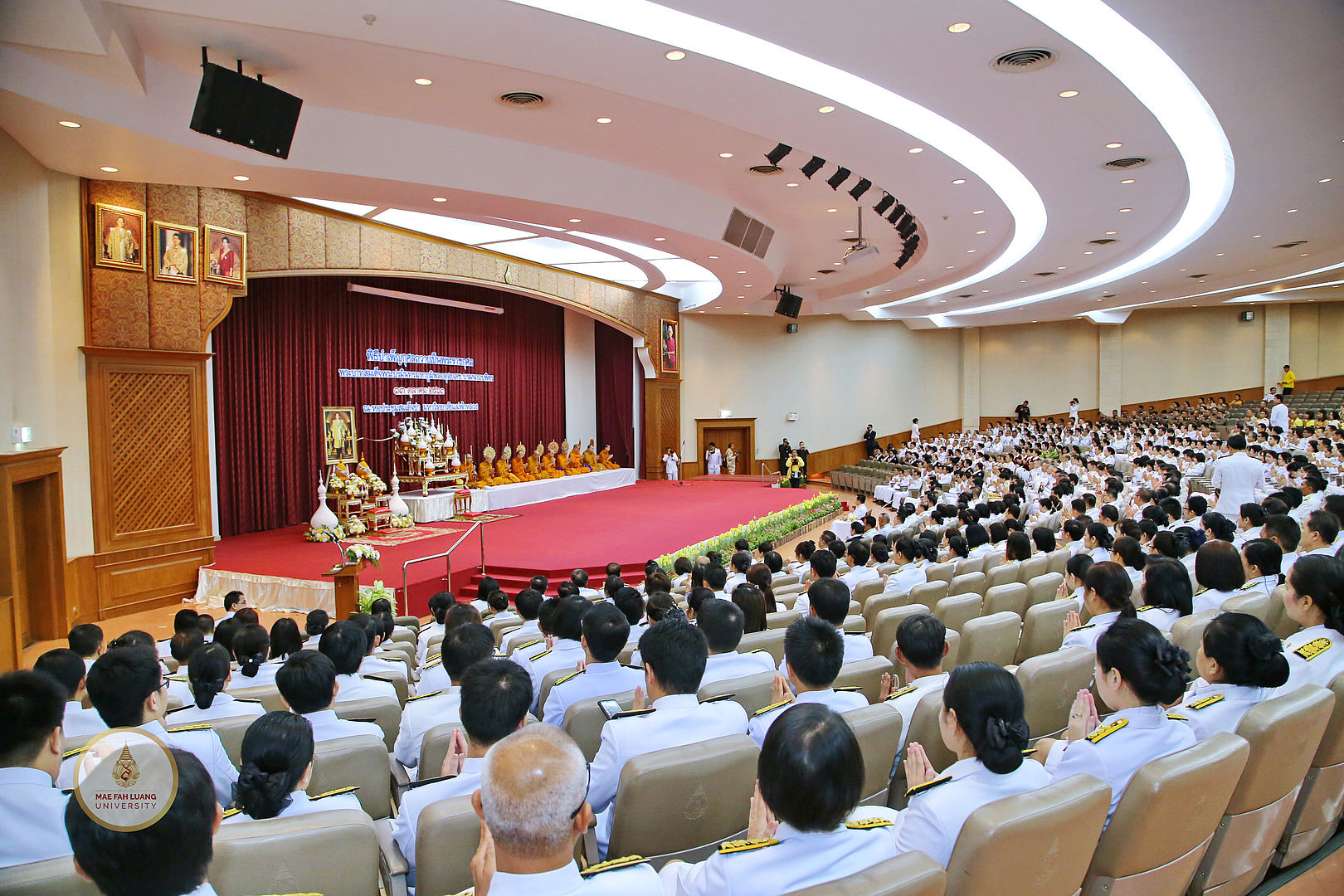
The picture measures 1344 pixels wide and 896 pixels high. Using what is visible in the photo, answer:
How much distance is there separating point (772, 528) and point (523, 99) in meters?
7.67

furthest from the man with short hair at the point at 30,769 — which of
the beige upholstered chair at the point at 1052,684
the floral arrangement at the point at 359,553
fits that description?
the floral arrangement at the point at 359,553

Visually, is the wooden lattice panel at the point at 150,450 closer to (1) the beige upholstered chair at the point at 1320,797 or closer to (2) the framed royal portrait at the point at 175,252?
(2) the framed royal portrait at the point at 175,252

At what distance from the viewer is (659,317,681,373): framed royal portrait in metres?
18.9

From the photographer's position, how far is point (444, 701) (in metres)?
2.93

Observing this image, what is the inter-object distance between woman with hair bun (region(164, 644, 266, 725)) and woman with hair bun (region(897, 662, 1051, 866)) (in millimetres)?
2411

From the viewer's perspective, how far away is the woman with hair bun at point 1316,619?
261 centimetres

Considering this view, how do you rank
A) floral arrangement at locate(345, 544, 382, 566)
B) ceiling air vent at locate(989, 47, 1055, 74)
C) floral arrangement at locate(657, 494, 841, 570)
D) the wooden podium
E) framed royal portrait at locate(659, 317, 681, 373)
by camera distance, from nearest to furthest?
ceiling air vent at locate(989, 47, 1055, 74)
the wooden podium
floral arrangement at locate(345, 544, 382, 566)
floral arrangement at locate(657, 494, 841, 570)
framed royal portrait at locate(659, 317, 681, 373)

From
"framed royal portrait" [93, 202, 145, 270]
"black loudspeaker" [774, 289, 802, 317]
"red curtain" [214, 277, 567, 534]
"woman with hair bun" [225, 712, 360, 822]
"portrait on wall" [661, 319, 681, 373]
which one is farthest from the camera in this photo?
"portrait on wall" [661, 319, 681, 373]

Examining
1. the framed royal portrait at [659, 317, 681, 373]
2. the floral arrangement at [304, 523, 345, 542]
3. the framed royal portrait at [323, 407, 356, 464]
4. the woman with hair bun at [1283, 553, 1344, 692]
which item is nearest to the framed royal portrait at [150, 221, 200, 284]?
the floral arrangement at [304, 523, 345, 542]

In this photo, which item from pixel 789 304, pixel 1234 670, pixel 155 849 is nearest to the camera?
pixel 155 849

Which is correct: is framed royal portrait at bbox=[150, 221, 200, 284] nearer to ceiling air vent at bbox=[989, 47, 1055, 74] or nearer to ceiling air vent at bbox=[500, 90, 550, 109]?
ceiling air vent at bbox=[500, 90, 550, 109]

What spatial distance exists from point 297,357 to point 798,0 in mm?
10599

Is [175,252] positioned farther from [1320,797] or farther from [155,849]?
[1320,797]

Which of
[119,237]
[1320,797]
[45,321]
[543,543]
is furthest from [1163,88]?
[45,321]
